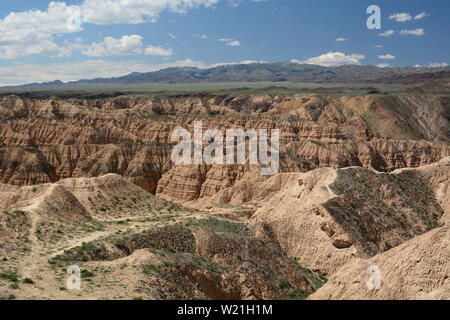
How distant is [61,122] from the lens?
3583 inches

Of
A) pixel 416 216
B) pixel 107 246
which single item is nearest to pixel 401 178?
pixel 416 216

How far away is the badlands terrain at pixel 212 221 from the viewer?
23766 millimetres

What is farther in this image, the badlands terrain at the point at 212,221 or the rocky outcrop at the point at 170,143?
the rocky outcrop at the point at 170,143

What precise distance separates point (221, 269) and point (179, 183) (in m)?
42.4

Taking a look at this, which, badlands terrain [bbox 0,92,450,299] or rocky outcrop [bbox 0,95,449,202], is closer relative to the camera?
badlands terrain [bbox 0,92,450,299]

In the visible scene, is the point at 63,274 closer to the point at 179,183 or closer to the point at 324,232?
the point at 324,232

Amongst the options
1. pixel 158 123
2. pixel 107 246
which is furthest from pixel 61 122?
pixel 107 246

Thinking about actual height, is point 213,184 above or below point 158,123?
below

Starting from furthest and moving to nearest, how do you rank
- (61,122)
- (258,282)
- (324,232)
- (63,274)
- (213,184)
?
1. (61,122)
2. (213,184)
3. (324,232)
4. (258,282)
5. (63,274)

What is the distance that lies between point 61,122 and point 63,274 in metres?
71.5

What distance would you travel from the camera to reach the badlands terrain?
78.0 feet

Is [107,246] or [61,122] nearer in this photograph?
[107,246]

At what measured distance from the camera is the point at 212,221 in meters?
37.2

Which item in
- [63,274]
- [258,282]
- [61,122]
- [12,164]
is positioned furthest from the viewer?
[61,122]
